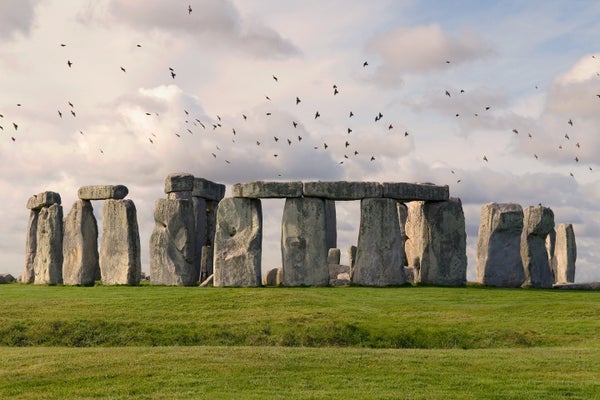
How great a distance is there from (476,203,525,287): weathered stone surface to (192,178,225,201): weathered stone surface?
466 inches

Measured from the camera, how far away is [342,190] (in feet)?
113

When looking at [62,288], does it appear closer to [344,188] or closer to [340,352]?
[344,188]

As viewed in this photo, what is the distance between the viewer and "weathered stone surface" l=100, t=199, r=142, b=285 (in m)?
35.8

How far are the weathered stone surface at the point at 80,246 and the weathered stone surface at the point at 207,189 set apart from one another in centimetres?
471

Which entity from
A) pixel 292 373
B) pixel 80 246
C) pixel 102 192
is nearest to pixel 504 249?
pixel 102 192

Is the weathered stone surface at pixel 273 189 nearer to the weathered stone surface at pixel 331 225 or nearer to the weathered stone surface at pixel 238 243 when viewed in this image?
the weathered stone surface at pixel 238 243

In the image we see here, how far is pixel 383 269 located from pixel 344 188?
316cm

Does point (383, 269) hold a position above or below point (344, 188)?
below

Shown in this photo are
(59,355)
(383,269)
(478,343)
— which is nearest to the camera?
(59,355)

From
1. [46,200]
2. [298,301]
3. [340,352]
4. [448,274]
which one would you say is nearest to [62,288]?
[46,200]

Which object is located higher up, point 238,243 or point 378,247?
point 238,243

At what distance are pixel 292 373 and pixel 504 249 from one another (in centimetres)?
1874

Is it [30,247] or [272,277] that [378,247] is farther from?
[30,247]

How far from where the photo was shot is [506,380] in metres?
18.8
